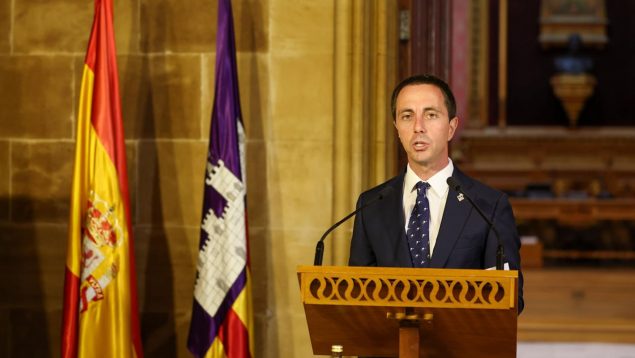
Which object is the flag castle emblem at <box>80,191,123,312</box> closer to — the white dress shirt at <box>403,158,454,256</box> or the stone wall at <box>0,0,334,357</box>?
the stone wall at <box>0,0,334,357</box>

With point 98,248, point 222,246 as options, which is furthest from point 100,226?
point 222,246

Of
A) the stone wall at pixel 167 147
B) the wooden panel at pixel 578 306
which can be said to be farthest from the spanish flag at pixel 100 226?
the wooden panel at pixel 578 306

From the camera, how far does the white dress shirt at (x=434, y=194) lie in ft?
10.1

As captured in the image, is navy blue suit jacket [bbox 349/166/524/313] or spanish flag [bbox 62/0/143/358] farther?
spanish flag [bbox 62/0/143/358]

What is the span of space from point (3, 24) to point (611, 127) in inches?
422

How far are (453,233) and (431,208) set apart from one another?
112 mm

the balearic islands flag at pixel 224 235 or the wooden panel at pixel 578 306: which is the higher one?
the balearic islands flag at pixel 224 235

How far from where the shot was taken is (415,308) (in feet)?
8.51

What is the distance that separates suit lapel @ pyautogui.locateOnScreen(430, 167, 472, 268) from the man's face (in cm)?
11

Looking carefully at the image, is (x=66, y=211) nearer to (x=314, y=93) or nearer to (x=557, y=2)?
(x=314, y=93)

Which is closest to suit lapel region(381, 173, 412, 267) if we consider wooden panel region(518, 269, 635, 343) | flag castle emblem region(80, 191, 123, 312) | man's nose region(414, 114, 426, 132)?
man's nose region(414, 114, 426, 132)

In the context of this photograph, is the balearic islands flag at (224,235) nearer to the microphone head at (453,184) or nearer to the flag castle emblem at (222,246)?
the flag castle emblem at (222,246)

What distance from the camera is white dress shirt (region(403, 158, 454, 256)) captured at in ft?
10.1

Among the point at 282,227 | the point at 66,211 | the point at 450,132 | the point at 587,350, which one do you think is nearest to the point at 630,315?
the point at 587,350
